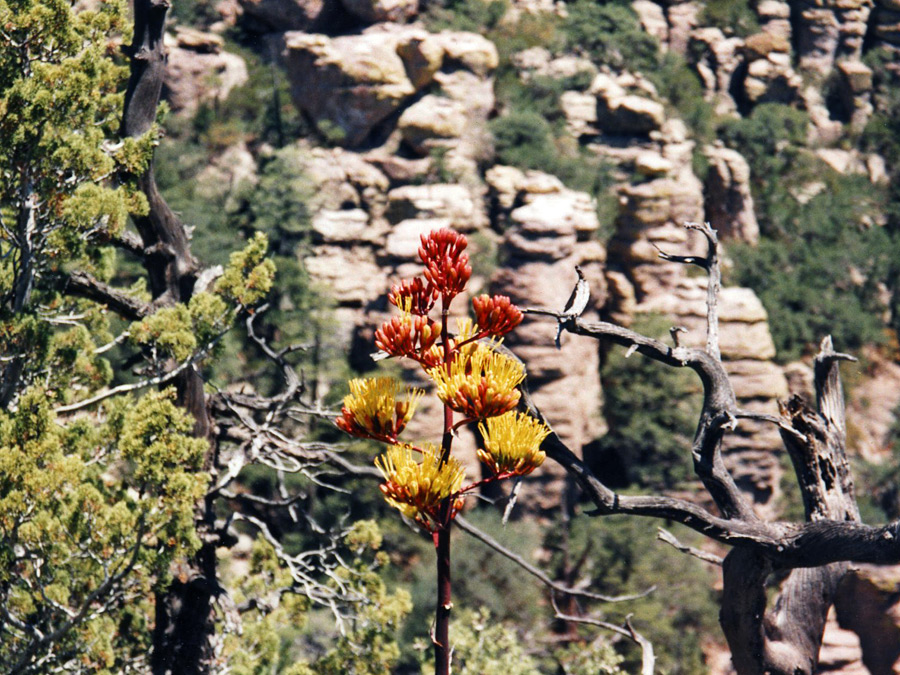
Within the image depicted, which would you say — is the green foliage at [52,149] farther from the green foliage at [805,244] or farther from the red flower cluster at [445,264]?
the green foliage at [805,244]

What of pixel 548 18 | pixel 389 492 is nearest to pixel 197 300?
pixel 389 492

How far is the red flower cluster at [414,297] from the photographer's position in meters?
2.37

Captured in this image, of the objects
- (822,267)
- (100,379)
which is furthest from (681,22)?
(100,379)

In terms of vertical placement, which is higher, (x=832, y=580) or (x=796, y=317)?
(x=832, y=580)

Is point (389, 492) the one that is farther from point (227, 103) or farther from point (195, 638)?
point (227, 103)

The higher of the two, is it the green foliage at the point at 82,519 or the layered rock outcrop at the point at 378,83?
the green foliage at the point at 82,519

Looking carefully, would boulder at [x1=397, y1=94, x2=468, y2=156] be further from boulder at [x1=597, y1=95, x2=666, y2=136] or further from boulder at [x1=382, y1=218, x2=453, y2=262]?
boulder at [x1=597, y1=95, x2=666, y2=136]

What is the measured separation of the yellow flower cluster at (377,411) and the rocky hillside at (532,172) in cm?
1956

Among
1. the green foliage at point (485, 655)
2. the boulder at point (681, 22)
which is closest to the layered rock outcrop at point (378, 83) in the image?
the boulder at point (681, 22)

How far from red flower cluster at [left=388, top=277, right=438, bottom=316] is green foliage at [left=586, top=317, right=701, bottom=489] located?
74.1ft

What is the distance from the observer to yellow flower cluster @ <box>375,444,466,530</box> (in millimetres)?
2238

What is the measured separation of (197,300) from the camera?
15.5 feet

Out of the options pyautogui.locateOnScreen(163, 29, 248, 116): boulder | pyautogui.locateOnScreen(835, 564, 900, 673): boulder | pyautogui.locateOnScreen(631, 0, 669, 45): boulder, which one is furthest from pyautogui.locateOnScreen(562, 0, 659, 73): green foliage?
pyautogui.locateOnScreen(835, 564, 900, 673): boulder

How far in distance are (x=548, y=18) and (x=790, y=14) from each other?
11733 mm
